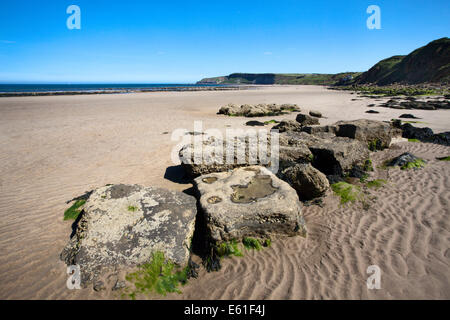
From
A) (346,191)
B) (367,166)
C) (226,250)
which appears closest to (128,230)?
(226,250)

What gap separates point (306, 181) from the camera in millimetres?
5977

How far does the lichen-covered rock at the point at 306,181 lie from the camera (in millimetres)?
5973

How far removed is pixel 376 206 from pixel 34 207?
866 centimetres

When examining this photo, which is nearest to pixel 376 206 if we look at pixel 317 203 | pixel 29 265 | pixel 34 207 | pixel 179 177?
pixel 317 203

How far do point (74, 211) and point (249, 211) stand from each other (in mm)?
4213

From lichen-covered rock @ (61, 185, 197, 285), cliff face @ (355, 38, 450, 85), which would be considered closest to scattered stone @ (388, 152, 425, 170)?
lichen-covered rock @ (61, 185, 197, 285)

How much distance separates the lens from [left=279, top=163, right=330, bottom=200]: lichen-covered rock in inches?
235

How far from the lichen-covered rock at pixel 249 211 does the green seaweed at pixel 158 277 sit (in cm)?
83

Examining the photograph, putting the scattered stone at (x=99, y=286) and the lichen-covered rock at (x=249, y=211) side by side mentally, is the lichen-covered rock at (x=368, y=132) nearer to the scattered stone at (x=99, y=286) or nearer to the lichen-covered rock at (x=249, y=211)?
the lichen-covered rock at (x=249, y=211)

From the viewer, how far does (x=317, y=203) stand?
6000 millimetres

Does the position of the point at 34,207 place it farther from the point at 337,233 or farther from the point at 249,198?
the point at 337,233

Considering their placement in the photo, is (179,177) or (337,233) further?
(179,177)

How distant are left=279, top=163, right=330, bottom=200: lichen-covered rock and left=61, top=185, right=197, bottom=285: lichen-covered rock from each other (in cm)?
276
